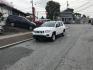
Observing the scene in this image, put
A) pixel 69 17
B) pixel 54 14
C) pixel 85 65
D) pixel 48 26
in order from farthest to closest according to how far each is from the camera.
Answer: pixel 69 17 → pixel 54 14 → pixel 48 26 → pixel 85 65

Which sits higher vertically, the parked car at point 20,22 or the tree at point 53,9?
the tree at point 53,9

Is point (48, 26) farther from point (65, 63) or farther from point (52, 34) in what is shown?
point (65, 63)

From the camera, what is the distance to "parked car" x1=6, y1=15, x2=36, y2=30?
27.9m

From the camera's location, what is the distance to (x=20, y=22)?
28.3 m

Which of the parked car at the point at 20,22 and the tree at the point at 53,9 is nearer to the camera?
the parked car at the point at 20,22

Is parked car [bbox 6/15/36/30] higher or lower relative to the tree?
lower

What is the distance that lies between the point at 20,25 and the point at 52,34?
12478 millimetres

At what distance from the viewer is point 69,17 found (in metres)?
84.6

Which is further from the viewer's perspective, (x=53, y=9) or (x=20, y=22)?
(x=53, y=9)

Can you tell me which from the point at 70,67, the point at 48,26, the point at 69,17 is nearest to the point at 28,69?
the point at 70,67

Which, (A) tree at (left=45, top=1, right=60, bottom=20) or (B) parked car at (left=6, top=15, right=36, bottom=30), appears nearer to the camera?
(B) parked car at (left=6, top=15, right=36, bottom=30)

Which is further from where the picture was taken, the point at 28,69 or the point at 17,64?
the point at 17,64

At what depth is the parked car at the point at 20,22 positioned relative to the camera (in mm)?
27934

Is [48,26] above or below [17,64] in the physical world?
above
